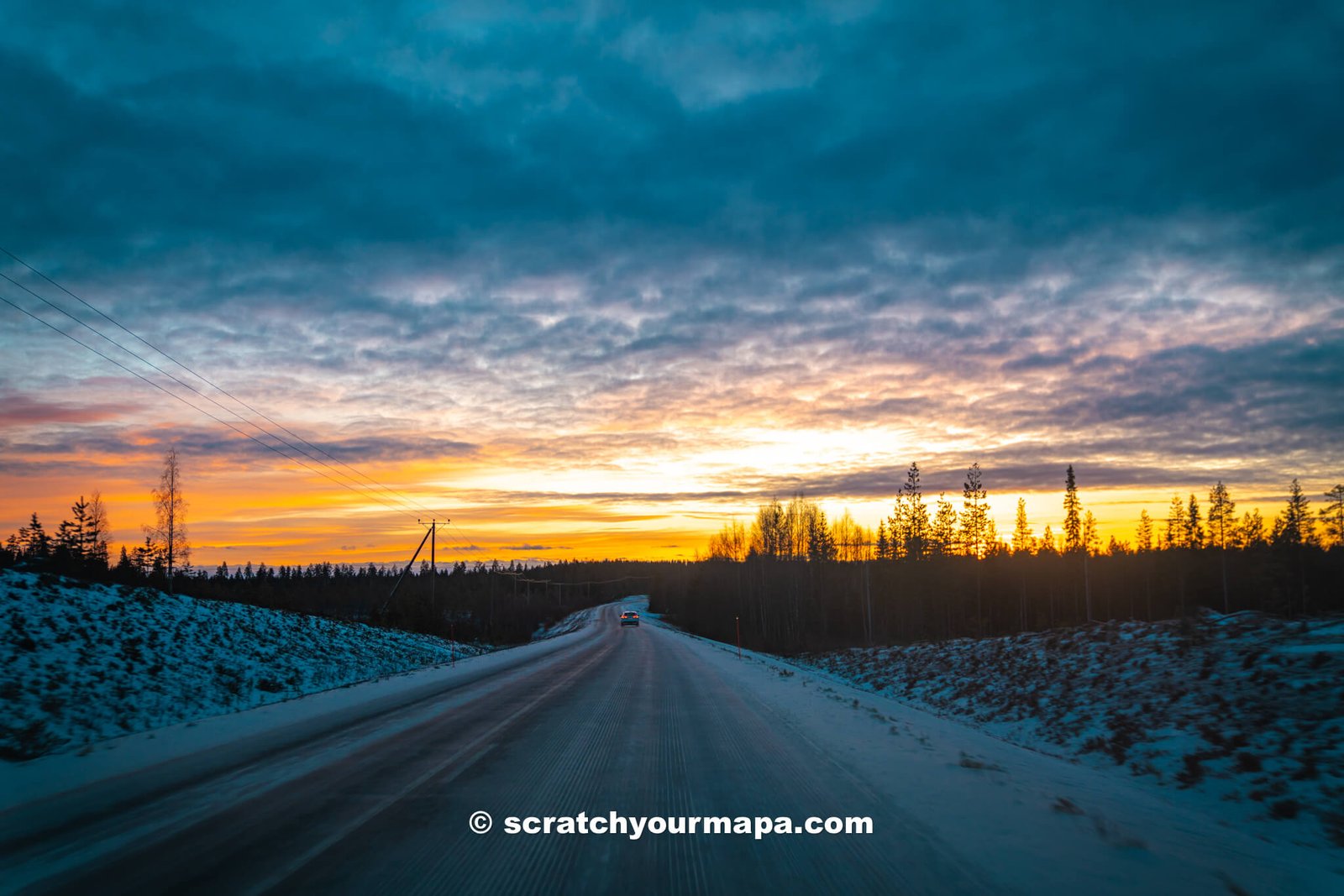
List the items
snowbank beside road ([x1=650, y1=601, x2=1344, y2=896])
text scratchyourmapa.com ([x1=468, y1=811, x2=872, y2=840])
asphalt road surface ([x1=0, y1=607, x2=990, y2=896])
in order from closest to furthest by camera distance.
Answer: asphalt road surface ([x1=0, y1=607, x2=990, y2=896]), snowbank beside road ([x1=650, y1=601, x2=1344, y2=896]), text scratchyourmapa.com ([x1=468, y1=811, x2=872, y2=840])

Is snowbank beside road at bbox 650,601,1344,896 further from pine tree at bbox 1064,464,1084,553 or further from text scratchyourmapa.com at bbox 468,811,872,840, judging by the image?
pine tree at bbox 1064,464,1084,553

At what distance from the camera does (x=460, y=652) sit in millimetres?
33562

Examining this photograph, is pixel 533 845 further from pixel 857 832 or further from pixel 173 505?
pixel 173 505

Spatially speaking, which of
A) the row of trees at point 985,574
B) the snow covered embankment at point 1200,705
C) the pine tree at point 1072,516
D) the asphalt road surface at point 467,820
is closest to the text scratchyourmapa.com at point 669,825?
the asphalt road surface at point 467,820

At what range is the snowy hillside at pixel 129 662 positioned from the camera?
10.6 m

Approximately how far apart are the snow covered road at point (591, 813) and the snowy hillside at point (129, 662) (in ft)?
5.60

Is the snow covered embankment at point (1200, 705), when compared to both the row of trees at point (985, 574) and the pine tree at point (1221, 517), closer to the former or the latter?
the row of trees at point (985, 574)

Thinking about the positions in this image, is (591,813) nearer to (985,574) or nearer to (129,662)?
(129,662)

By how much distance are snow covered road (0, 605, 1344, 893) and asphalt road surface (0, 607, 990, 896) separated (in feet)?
0.08

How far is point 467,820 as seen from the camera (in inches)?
219

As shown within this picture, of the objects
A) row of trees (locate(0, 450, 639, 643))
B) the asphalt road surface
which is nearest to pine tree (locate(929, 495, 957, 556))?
row of trees (locate(0, 450, 639, 643))

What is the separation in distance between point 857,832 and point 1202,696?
7966mm

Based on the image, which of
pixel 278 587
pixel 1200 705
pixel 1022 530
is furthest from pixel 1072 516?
pixel 278 587

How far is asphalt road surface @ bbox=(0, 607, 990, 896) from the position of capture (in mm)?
4289
